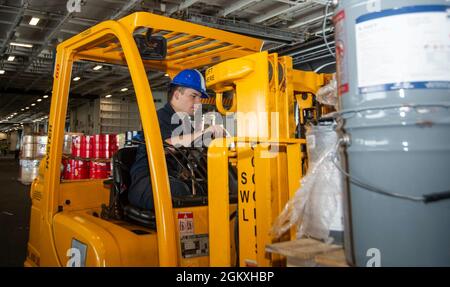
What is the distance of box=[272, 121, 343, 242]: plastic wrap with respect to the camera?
1.64 meters

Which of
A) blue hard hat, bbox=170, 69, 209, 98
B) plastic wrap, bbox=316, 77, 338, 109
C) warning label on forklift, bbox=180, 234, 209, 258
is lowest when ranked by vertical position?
warning label on forklift, bbox=180, 234, 209, 258

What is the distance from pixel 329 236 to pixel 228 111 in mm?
1159

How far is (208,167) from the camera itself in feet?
6.99

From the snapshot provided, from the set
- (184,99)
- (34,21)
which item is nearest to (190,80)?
(184,99)

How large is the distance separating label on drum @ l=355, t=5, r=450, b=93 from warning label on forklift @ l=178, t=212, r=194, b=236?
1565 millimetres

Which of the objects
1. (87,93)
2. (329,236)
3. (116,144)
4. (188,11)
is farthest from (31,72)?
(329,236)

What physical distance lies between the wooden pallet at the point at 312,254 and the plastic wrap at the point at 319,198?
0.24 feet

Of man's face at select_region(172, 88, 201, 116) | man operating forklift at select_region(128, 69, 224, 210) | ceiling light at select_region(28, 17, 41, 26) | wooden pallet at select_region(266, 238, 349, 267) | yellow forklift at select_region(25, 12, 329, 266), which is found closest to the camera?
wooden pallet at select_region(266, 238, 349, 267)

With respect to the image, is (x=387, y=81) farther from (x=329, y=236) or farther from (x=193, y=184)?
(x=193, y=184)

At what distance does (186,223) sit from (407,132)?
5.25 ft

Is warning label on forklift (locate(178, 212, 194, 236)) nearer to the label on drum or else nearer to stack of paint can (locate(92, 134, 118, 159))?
the label on drum

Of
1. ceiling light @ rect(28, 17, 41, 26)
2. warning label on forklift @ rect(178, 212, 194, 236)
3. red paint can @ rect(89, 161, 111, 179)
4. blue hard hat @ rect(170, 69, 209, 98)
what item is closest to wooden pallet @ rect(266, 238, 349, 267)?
warning label on forklift @ rect(178, 212, 194, 236)

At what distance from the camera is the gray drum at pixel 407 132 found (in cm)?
132

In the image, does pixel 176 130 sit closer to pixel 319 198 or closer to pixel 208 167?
pixel 208 167
